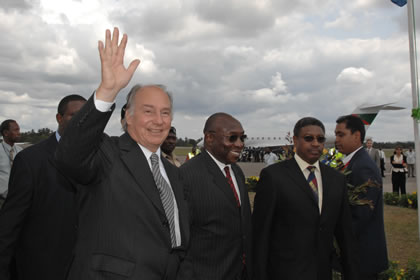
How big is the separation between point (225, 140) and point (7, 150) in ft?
19.3

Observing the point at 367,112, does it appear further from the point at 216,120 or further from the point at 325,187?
the point at 216,120

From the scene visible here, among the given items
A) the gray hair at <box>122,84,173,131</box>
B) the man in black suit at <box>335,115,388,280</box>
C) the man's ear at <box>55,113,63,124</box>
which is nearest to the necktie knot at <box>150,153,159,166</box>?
the gray hair at <box>122,84,173,131</box>

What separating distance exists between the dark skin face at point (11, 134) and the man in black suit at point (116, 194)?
6.63 metres

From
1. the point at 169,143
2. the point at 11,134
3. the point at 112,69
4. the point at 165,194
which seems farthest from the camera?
the point at 11,134

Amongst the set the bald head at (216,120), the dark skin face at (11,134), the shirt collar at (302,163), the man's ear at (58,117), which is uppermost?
the dark skin face at (11,134)

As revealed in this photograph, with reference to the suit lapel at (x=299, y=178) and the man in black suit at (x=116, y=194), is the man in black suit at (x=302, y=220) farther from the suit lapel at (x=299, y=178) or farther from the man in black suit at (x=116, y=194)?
the man in black suit at (x=116, y=194)

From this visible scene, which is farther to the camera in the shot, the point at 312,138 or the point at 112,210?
the point at 312,138

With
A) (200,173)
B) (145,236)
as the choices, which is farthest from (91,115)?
(200,173)

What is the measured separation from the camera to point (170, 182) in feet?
7.63

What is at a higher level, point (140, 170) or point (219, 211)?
point (140, 170)

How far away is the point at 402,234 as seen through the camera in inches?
386

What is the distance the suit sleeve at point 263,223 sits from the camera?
3.16m

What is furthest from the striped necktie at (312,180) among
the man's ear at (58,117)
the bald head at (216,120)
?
the man's ear at (58,117)

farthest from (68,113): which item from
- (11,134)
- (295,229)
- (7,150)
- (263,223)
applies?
(11,134)
